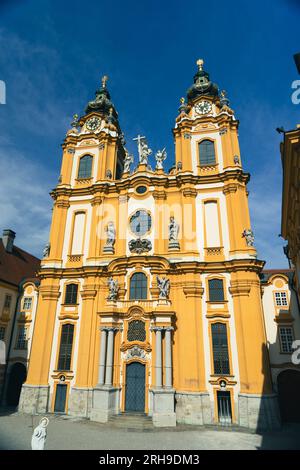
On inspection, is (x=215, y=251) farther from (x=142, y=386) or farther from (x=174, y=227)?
(x=142, y=386)

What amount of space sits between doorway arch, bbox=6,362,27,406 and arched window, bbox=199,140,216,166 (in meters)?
23.9

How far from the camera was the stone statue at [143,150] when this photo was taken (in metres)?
28.5

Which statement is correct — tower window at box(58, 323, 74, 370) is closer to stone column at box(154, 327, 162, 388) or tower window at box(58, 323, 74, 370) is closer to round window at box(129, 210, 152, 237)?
stone column at box(154, 327, 162, 388)

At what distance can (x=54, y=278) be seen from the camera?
1003 inches

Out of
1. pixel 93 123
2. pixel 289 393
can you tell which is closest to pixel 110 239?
pixel 93 123

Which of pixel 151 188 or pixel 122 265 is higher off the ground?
pixel 151 188

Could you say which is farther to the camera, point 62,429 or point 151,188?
point 151,188

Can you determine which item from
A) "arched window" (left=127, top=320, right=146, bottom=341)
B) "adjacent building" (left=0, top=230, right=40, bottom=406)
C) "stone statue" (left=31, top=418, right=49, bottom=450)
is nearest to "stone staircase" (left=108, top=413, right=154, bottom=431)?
"arched window" (left=127, top=320, right=146, bottom=341)

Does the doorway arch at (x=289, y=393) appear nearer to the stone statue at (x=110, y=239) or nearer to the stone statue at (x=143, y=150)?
the stone statue at (x=110, y=239)

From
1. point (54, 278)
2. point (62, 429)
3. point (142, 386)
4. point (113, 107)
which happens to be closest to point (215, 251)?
A: point (142, 386)

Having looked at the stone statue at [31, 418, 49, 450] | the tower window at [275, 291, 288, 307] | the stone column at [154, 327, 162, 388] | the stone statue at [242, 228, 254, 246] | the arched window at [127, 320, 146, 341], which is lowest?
the stone statue at [31, 418, 49, 450]

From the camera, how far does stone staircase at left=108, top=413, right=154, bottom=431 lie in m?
18.3

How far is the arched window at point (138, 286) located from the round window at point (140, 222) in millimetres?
3889

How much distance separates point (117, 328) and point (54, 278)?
7247mm
